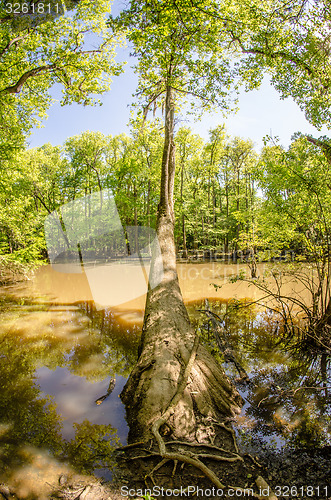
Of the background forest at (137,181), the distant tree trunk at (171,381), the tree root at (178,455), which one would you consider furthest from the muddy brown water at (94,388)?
the background forest at (137,181)

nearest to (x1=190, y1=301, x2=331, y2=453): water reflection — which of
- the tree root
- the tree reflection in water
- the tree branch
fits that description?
the tree reflection in water

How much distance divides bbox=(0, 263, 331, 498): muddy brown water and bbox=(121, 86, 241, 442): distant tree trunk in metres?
0.32

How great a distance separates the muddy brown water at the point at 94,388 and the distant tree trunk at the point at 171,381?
32 cm

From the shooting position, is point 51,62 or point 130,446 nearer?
point 130,446

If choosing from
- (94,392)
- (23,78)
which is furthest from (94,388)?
(23,78)

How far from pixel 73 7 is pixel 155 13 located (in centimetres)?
503

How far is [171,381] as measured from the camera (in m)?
3.74

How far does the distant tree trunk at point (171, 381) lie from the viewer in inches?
134

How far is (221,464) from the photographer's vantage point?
2.85 meters

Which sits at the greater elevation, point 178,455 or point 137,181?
point 137,181

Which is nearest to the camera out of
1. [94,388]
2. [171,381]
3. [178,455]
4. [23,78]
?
[178,455]

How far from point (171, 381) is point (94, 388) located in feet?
6.44

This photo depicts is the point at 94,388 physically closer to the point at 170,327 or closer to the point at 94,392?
the point at 94,392

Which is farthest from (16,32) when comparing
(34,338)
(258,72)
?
(34,338)
